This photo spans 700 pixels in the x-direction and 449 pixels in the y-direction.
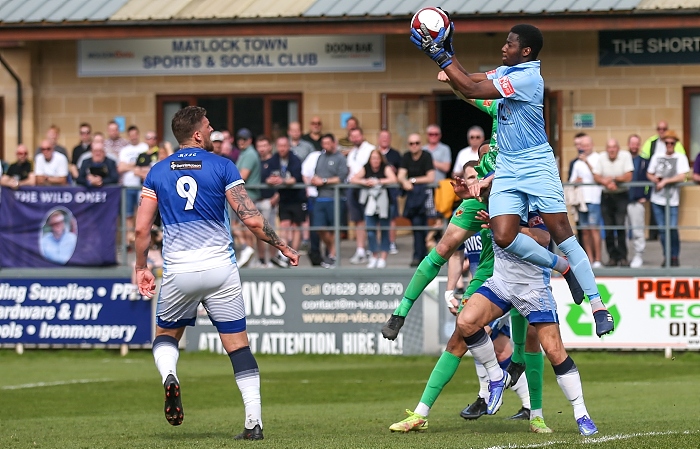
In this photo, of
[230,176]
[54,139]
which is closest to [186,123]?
[230,176]

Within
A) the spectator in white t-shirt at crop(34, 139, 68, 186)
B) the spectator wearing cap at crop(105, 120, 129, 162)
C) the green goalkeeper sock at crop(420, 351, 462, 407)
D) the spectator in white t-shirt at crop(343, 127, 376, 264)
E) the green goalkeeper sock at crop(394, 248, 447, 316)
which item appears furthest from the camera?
the spectator wearing cap at crop(105, 120, 129, 162)

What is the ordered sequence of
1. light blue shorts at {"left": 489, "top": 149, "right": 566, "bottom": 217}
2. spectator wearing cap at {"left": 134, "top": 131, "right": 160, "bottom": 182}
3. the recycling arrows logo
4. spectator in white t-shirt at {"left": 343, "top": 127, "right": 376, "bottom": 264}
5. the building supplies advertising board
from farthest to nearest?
spectator wearing cap at {"left": 134, "top": 131, "right": 160, "bottom": 182}
the building supplies advertising board
spectator in white t-shirt at {"left": 343, "top": 127, "right": 376, "bottom": 264}
the recycling arrows logo
light blue shorts at {"left": 489, "top": 149, "right": 566, "bottom": 217}

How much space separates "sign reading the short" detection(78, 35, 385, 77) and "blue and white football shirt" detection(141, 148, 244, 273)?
557 inches

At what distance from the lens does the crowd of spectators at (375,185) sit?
1753 cm

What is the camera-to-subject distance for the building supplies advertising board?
19.0 m

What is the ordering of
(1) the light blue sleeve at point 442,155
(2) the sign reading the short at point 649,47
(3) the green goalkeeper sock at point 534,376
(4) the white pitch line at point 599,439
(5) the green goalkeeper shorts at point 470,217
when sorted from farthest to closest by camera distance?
1. (2) the sign reading the short at point 649,47
2. (1) the light blue sleeve at point 442,155
3. (5) the green goalkeeper shorts at point 470,217
4. (3) the green goalkeeper sock at point 534,376
5. (4) the white pitch line at point 599,439

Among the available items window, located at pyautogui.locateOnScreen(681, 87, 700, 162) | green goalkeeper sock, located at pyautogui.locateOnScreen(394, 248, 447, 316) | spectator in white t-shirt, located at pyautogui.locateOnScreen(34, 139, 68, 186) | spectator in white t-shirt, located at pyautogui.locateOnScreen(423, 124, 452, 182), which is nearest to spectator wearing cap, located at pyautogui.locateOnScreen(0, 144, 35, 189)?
spectator in white t-shirt, located at pyautogui.locateOnScreen(34, 139, 68, 186)

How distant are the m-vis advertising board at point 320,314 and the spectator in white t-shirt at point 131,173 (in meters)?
1.85

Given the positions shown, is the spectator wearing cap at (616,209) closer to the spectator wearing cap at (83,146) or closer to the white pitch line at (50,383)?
the white pitch line at (50,383)

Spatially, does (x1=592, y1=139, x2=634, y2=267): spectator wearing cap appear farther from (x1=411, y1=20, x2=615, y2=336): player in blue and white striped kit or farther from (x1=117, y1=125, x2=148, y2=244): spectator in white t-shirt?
(x1=411, y1=20, x2=615, y2=336): player in blue and white striped kit

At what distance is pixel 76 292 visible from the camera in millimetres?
19078

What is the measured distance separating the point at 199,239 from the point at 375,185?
32.2ft

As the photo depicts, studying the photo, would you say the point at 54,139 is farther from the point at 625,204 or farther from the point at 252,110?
the point at 625,204

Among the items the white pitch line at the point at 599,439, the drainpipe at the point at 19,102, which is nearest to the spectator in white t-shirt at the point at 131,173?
the drainpipe at the point at 19,102
